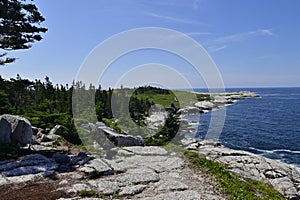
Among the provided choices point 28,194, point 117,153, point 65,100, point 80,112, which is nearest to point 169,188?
point 28,194

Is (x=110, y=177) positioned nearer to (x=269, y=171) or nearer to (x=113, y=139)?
(x=113, y=139)

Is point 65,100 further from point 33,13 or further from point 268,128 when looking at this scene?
point 268,128

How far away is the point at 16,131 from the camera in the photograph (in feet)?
49.9

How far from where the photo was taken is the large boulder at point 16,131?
14.7 metres

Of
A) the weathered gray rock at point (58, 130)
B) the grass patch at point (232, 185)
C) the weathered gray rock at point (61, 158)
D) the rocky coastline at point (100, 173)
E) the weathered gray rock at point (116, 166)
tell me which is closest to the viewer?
the rocky coastline at point (100, 173)

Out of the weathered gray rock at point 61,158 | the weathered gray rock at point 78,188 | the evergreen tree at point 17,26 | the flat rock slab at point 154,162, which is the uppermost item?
the evergreen tree at point 17,26

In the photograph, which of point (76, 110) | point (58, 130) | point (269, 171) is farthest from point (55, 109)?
point (269, 171)

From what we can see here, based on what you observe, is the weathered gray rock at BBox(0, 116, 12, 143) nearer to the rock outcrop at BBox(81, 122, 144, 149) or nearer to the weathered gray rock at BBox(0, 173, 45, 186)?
the weathered gray rock at BBox(0, 173, 45, 186)

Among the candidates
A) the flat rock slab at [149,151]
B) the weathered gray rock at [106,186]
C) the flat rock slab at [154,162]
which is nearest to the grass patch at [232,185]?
the flat rock slab at [154,162]

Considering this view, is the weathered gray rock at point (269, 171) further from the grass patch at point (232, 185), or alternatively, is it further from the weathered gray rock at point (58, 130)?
the weathered gray rock at point (58, 130)

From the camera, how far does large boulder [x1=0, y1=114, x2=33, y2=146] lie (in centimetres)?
1469

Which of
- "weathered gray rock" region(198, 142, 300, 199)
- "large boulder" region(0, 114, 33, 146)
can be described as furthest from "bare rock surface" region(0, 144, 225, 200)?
"weathered gray rock" region(198, 142, 300, 199)

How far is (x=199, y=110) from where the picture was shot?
80875 mm

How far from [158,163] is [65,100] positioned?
29.5 m
